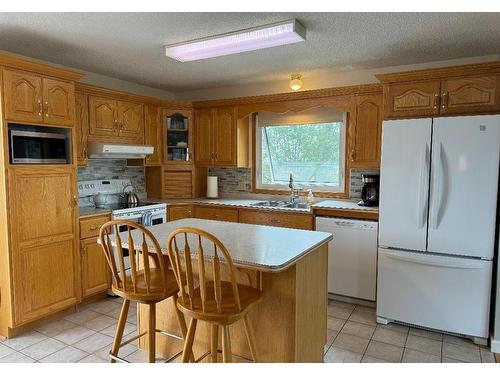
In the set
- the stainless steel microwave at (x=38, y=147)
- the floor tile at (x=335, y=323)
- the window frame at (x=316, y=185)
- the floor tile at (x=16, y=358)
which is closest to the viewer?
the floor tile at (x=16, y=358)

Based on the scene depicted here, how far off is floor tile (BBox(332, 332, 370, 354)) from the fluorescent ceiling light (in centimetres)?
232

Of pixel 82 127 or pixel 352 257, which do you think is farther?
pixel 82 127

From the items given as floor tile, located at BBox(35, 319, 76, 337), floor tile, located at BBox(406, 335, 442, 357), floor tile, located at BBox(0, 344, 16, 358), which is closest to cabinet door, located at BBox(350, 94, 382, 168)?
floor tile, located at BBox(406, 335, 442, 357)

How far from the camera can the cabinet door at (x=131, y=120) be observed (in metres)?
4.01

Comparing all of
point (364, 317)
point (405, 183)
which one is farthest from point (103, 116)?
point (364, 317)

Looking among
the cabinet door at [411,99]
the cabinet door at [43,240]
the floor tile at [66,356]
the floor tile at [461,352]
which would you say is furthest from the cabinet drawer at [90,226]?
the floor tile at [461,352]

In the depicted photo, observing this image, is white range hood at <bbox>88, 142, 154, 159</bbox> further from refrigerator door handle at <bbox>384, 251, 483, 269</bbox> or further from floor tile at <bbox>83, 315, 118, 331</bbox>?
refrigerator door handle at <bbox>384, 251, 483, 269</bbox>

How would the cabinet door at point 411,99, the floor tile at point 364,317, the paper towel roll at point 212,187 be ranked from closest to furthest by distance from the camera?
the cabinet door at point 411,99
the floor tile at point 364,317
the paper towel roll at point 212,187

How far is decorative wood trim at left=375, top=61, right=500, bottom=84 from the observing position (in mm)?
2699

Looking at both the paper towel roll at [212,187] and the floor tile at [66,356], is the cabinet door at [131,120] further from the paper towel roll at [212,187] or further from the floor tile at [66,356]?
the floor tile at [66,356]

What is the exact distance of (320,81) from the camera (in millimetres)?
4066

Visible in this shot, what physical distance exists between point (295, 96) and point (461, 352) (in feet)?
9.36

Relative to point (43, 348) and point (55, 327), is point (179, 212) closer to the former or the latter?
point (55, 327)

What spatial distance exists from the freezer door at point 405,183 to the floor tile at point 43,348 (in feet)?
9.08
